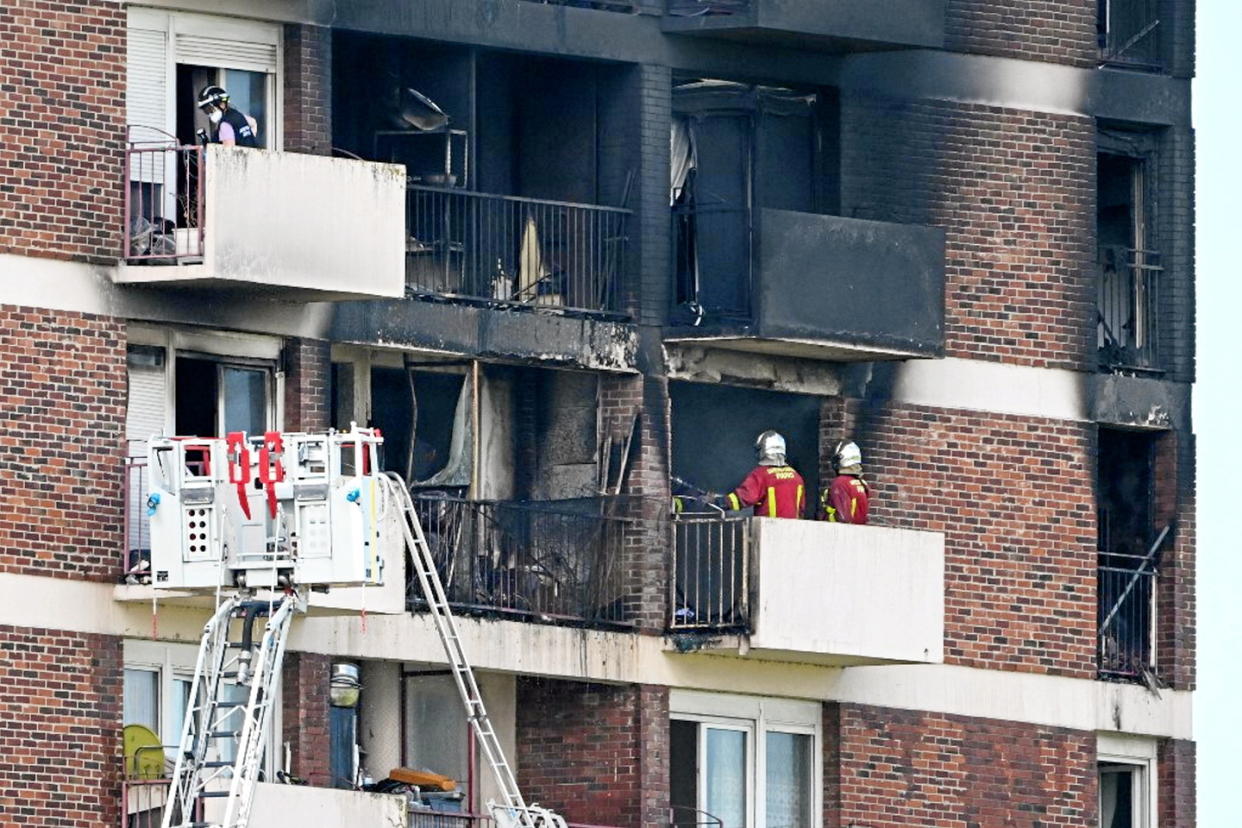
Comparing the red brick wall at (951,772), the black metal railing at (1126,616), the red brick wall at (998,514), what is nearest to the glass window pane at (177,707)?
the red brick wall at (951,772)

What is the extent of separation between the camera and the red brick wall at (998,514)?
67.9 meters

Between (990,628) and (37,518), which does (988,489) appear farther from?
(37,518)

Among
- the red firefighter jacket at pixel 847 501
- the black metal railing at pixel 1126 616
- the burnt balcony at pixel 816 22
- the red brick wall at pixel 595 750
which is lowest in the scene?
the red brick wall at pixel 595 750

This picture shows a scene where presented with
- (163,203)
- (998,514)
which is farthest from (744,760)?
(163,203)

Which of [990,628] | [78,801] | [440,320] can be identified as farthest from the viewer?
[990,628]

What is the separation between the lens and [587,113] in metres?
66.7

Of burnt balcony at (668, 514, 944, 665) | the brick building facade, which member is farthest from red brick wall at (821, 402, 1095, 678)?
burnt balcony at (668, 514, 944, 665)

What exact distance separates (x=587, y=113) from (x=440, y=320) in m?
3.80

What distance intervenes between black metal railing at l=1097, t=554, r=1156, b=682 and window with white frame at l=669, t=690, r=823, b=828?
4.43 metres

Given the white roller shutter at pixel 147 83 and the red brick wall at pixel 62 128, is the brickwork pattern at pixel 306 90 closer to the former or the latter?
the white roller shutter at pixel 147 83

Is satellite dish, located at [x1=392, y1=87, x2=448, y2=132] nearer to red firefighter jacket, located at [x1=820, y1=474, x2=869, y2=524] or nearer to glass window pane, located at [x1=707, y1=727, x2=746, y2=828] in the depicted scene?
red firefighter jacket, located at [x1=820, y1=474, x2=869, y2=524]

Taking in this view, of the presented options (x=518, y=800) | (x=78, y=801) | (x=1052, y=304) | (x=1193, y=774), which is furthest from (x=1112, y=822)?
(x=78, y=801)

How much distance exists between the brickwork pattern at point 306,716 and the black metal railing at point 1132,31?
1439 cm

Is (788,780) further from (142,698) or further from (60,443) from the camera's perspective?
(60,443)
